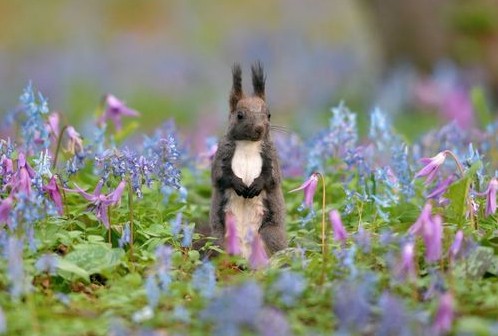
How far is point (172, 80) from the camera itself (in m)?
21.0

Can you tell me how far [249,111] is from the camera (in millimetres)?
5816

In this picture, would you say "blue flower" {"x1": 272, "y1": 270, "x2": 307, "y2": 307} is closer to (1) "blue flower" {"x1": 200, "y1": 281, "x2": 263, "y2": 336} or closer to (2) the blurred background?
(1) "blue flower" {"x1": 200, "y1": 281, "x2": 263, "y2": 336}

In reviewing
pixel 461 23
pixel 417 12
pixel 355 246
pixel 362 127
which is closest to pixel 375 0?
pixel 417 12

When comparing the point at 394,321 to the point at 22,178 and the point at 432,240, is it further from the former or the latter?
the point at 22,178

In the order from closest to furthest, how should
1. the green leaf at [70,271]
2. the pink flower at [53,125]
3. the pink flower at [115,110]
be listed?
the green leaf at [70,271] → the pink flower at [53,125] → the pink flower at [115,110]

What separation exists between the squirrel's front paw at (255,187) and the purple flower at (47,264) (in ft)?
4.50

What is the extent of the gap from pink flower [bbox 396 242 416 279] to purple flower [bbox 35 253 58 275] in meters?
1.38

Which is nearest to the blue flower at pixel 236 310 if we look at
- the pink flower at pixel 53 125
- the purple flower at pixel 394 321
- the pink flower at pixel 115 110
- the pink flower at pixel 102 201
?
the purple flower at pixel 394 321

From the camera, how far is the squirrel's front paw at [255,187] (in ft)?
18.7

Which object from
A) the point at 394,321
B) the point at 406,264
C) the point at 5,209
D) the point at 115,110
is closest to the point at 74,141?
the point at 115,110

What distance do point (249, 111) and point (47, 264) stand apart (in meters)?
A: 1.81

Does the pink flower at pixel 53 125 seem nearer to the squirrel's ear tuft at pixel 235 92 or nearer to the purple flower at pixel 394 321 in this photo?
the squirrel's ear tuft at pixel 235 92

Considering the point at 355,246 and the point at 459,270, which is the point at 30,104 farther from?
the point at 459,270

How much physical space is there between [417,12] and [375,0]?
73 centimetres
